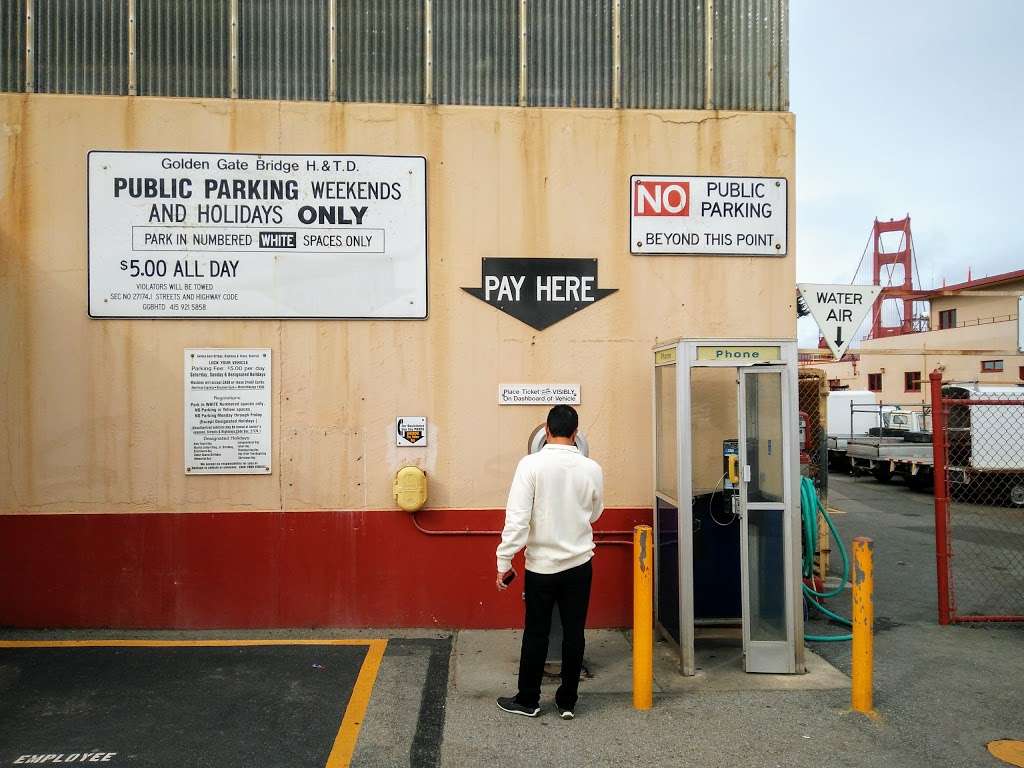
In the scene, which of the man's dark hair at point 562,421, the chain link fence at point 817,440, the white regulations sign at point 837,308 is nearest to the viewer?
the man's dark hair at point 562,421

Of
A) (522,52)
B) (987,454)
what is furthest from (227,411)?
(987,454)

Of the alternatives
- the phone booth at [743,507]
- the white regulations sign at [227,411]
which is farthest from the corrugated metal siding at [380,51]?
the phone booth at [743,507]

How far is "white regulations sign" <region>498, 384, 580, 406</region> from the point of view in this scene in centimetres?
648

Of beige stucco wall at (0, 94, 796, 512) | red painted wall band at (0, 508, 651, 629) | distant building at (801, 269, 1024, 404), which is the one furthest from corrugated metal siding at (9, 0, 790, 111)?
distant building at (801, 269, 1024, 404)

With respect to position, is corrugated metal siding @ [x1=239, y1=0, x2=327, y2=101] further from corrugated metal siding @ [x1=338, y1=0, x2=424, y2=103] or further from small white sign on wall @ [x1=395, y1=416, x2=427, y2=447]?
small white sign on wall @ [x1=395, y1=416, x2=427, y2=447]

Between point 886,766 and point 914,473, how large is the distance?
1611 cm

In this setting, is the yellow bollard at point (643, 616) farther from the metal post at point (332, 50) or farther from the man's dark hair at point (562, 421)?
the metal post at point (332, 50)

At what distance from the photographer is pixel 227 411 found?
20.9ft

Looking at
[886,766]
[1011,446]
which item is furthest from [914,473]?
[886,766]

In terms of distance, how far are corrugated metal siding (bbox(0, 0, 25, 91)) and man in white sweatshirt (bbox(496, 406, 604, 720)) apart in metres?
5.38

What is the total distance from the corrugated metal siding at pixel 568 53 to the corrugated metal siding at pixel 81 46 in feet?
11.2

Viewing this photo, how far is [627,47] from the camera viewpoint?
6.69m

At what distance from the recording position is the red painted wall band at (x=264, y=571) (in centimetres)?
630

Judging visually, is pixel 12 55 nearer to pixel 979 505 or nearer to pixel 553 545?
pixel 553 545
